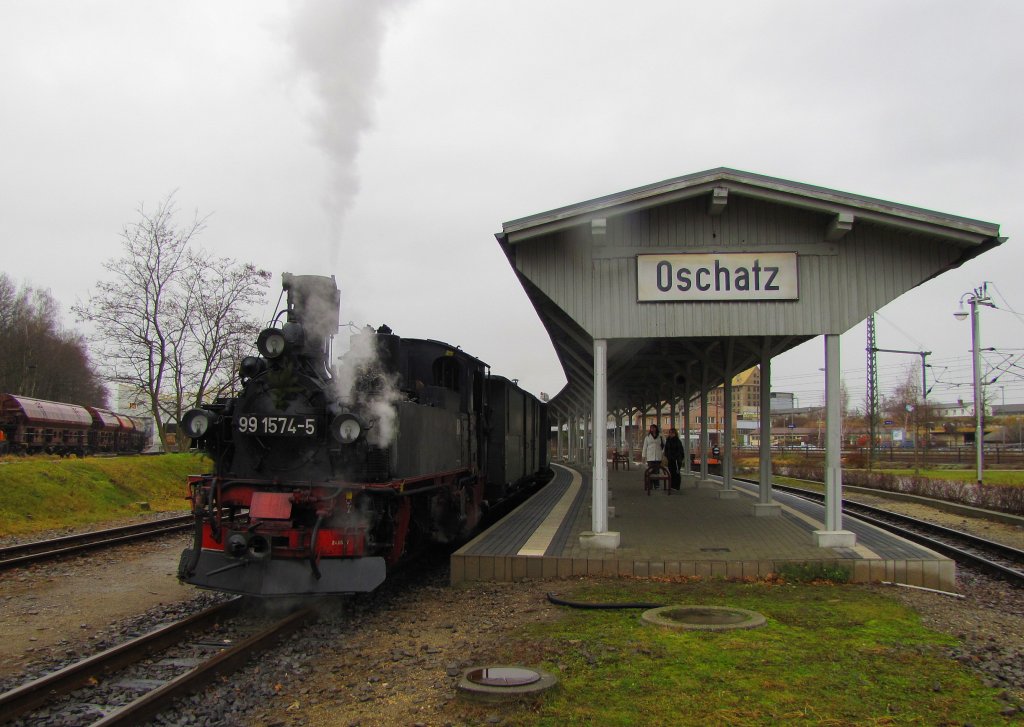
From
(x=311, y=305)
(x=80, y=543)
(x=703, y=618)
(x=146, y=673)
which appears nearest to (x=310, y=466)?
(x=311, y=305)

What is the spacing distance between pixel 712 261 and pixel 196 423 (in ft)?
20.4

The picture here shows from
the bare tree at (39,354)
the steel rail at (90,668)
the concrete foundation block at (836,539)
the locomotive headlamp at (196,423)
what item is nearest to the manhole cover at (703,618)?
the concrete foundation block at (836,539)

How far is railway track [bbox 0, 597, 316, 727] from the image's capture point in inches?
172

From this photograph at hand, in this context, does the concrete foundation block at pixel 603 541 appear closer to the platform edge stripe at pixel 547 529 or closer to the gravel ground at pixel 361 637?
the platform edge stripe at pixel 547 529

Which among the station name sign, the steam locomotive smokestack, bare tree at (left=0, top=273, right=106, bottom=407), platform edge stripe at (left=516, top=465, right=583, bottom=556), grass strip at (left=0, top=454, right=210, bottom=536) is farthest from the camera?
bare tree at (left=0, top=273, right=106, bottom=407)

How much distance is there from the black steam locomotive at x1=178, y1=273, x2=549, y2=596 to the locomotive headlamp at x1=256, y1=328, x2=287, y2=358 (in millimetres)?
13

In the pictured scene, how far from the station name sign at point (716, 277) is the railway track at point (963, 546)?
438 centimetres

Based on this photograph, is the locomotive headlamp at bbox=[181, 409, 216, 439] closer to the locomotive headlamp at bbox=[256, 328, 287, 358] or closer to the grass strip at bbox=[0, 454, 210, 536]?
the locomotive headlamp at bbox=[256, 328, 287, 358]

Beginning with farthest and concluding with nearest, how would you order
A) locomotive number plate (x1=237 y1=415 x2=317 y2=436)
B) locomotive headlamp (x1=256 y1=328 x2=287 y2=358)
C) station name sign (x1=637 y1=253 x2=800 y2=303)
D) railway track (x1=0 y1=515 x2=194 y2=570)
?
railway track (x1=0 y1=515 x2=194 y2=570)
station name sign (x1=637 y1=253 x2=800 y2=303)
locomotive headlamp (x1=256 y1=328 x2=287 y2=358)
locomotive number plate (x1=237 y1=415 x2=317 y2=436)

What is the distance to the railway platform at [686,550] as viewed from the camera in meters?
7.84

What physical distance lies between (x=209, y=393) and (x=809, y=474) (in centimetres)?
2227

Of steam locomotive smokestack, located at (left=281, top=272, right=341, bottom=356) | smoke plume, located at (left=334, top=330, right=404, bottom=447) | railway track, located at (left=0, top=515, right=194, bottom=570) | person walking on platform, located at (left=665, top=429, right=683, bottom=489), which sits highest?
steam locomotive smokestack, located at (left=281, top=272, right=341, bottom=356)

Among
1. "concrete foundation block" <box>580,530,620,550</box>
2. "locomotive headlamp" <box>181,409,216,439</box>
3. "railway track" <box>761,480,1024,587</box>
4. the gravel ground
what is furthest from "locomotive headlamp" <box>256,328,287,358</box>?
"railway track" <box>761,480,1024,587</box>

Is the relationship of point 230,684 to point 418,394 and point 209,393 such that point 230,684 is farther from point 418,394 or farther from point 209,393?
point 209,393
